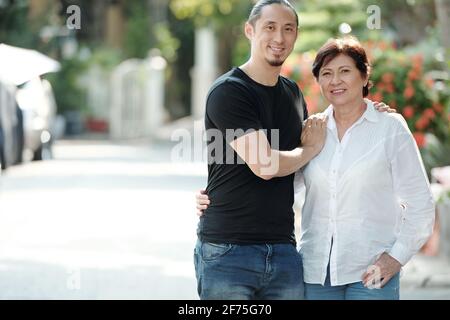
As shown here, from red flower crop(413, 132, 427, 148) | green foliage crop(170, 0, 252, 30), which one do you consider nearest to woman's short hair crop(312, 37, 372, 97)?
red flower crop(413, 132, 427, 148)

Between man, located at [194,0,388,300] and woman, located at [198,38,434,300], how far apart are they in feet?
0.29

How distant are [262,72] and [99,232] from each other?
8.22 meters

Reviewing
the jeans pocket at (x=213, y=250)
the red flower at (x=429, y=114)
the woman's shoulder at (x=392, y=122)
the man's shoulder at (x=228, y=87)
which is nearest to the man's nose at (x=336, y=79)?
the woman's shoulder at (x=392, y=122)

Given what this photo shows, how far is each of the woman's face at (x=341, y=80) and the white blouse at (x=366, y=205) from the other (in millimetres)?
171

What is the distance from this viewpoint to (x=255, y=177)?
460cm

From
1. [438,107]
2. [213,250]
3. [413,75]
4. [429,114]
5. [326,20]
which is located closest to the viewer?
[213,250]

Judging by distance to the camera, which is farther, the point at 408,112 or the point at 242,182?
the point at 408,112

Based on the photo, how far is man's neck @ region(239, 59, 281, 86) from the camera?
15.5 ft

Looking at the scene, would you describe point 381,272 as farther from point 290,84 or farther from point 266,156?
point 290,84

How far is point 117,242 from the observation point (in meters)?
12.0

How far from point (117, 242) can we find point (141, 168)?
10447 millimetres

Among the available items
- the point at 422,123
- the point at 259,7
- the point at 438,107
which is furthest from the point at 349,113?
the point at 438,107

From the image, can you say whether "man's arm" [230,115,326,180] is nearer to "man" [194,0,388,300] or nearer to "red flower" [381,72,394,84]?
"man" [194,0,388,300]

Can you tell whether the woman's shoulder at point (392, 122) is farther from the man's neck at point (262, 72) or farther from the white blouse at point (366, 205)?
the man's neck at point (262, 72)
